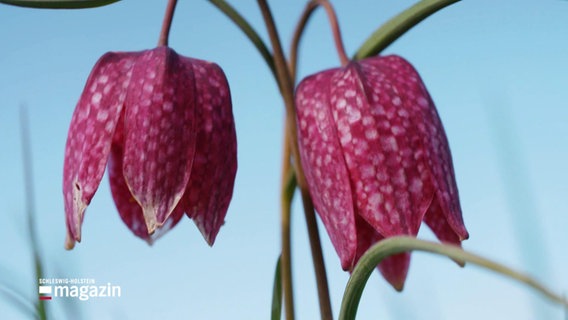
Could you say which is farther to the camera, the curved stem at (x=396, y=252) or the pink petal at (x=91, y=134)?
the pink petal at (x=91, y=134)

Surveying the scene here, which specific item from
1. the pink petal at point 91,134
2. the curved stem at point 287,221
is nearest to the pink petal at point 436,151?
the curved stem at point 287,221

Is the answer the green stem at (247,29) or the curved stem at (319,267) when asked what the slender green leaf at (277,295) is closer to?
the curved stem at (319,267)

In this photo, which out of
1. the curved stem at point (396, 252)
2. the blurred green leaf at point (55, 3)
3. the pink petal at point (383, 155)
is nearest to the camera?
the curved stem at point (396, 252)

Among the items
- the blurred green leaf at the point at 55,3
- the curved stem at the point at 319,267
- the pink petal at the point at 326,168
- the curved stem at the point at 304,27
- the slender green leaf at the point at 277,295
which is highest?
the blurred green leaf at the point at 55,3

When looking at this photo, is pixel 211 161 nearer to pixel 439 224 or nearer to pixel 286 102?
pixel 286 102

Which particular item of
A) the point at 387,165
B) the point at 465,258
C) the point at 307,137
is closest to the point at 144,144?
the point at 307,137

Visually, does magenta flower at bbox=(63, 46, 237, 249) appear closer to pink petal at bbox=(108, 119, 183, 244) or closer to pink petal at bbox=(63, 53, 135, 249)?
pink petal at bbox=(63, 53, 135, 249)

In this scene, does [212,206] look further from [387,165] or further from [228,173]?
[387,165]
